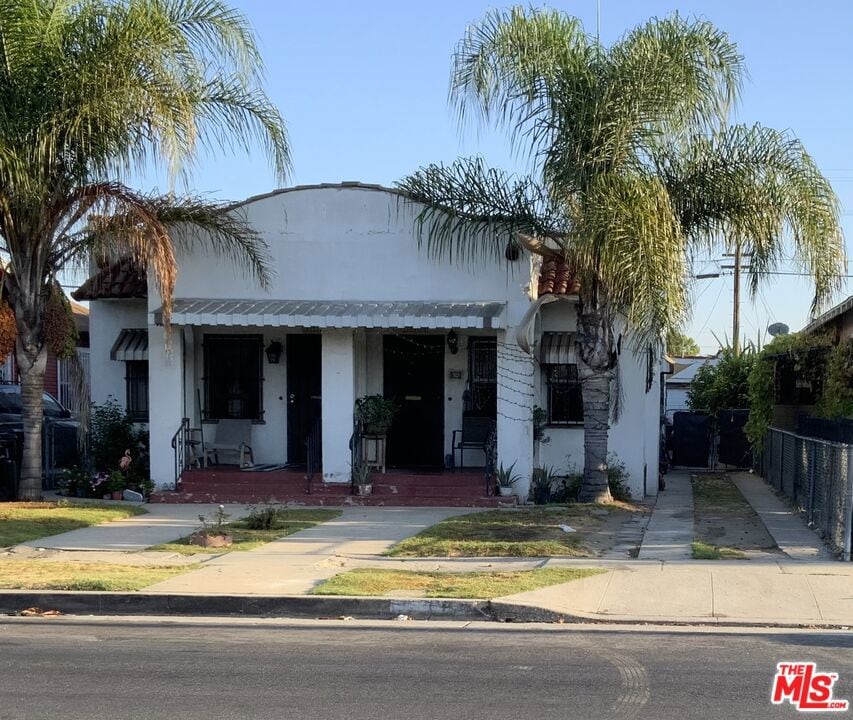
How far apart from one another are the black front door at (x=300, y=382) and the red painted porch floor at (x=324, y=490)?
149 cm

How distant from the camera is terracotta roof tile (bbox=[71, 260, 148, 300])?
18.4 metres

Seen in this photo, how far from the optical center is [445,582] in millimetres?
10445

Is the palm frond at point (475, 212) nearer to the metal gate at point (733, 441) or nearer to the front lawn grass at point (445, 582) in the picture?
the front lawn grass at point (445, 582)

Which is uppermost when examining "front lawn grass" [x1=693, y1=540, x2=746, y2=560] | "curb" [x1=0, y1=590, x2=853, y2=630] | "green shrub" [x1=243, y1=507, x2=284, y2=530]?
"green shrub" [x1=243, y1=507, x2=284, y2=530]

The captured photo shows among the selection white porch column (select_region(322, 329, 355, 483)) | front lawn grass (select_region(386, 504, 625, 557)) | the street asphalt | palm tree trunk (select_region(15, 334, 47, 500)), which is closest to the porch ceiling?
white porch column (select_region(322, 329, 355, 483))

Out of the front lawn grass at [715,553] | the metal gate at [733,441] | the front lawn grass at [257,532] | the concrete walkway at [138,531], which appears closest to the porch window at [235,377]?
the concrete walkway at [138,531]

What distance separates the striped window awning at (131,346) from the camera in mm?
18391

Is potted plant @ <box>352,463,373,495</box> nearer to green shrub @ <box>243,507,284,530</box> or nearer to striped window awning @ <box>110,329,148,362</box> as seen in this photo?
green shrub @ <box>243,507,284,530</box>

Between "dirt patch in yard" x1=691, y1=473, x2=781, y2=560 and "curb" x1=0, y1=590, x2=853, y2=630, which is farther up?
"dirt patch in yard" x1=691, y1=473, x2=781, y2=560

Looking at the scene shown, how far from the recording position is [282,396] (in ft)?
61.7

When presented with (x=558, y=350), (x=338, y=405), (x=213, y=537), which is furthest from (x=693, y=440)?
(x=213, y=537)

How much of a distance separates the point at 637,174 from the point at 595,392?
3.32 meters

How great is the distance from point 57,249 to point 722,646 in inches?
461

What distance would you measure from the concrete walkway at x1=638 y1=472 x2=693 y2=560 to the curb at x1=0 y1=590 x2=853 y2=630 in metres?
2.84
